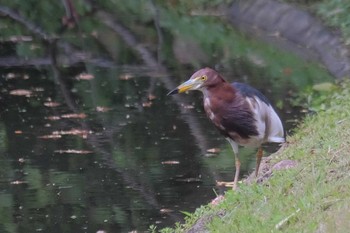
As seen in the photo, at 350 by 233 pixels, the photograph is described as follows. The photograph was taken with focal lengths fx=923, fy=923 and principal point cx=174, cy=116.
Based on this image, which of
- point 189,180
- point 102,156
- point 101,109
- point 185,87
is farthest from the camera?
point 101,109

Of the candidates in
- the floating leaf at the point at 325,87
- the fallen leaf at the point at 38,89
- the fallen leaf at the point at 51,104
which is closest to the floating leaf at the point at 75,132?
the fallen leaf at the point at 51,104

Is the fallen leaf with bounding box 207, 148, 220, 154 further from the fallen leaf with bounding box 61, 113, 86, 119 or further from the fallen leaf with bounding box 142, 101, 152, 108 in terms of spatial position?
the fallen leaf with bounding box 142, 101, 152, 108

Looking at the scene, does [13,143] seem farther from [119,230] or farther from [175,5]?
[175,5]

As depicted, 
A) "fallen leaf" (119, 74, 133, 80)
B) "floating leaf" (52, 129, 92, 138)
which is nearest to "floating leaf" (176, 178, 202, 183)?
"floating leaf" (52, 129, 92, 138)

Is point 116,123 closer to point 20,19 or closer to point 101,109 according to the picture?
point 101,109

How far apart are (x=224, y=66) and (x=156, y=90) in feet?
8.48

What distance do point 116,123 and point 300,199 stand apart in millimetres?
6583

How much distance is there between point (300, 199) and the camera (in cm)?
554

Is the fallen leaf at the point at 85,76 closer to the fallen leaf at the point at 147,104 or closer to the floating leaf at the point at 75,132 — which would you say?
the fallen leaf at the point at 147,104

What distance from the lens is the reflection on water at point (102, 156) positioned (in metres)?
8.32

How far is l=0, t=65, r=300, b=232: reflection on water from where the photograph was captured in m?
8.32

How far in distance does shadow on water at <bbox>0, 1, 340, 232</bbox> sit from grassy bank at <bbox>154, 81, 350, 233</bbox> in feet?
4.99

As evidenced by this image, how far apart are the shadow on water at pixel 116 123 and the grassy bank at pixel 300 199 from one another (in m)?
1.52

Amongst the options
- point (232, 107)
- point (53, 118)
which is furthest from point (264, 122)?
point (53, 118)
